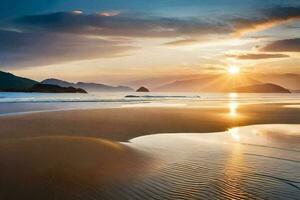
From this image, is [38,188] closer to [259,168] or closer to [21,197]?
[21,197]

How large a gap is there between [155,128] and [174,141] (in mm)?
5718

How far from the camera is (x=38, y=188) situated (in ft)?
28.5

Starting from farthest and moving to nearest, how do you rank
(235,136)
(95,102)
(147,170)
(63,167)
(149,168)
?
(95,102), (235,136), (149,168), (147,170), (63,167)

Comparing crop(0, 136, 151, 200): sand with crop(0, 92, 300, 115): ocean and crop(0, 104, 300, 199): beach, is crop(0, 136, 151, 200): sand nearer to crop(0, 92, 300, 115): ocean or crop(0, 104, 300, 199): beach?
crop(0, 104, 300, 199): beach

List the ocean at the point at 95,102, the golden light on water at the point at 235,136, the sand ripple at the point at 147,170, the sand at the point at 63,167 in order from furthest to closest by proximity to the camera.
Result: the ocean at the point at 95,102
the golden light on water at the point at 235,136
the sand at the point at 63,167
the sand ripple at the point at 147,170

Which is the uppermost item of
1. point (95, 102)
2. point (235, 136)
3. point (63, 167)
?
point (95, 102)

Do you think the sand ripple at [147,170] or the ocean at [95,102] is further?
the ocean at [95,102]

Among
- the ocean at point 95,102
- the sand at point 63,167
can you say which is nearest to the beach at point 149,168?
the sand at point 63,167

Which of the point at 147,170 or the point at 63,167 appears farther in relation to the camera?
the point at 147,170

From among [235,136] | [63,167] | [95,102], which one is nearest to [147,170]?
[63,167]

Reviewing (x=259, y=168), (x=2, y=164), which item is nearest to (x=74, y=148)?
(x=2, y=164)

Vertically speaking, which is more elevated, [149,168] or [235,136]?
[235,136]

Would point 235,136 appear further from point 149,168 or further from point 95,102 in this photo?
point 95,102

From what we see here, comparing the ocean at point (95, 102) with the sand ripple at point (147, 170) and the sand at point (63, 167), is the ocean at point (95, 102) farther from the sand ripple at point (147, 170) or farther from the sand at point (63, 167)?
the sand ripple at point (147, 170)
